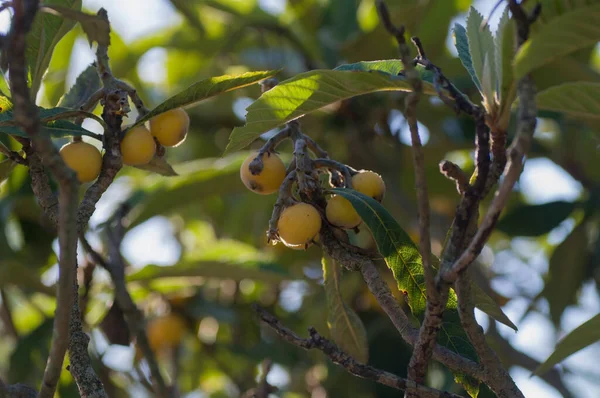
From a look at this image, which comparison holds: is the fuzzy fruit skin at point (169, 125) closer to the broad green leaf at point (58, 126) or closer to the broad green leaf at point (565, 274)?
the broad green leaf at point (58, 126)

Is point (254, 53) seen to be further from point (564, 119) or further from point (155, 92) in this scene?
point (564, 119)

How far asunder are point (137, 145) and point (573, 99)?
2.33 ft

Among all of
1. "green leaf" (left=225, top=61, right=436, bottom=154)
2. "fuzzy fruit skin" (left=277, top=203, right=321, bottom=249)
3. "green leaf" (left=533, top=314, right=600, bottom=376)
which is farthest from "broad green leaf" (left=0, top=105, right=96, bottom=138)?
"green leaf" (left=533, top=314, right=600, bottom=376)

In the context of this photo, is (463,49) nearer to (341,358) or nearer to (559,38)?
(559,38)

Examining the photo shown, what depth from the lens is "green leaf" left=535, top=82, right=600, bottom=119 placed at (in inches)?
44.6

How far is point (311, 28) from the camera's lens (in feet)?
11.9

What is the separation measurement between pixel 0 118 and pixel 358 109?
1.94 meters

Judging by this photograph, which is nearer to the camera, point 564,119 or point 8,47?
point 8,47

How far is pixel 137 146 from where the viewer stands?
1338 millimetres

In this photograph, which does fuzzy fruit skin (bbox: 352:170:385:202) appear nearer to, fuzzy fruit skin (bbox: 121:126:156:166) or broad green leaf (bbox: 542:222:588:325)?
fuzzy fruit skin (bbox: 121:126:156:166)

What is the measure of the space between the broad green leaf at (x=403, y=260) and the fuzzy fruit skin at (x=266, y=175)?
16 cm

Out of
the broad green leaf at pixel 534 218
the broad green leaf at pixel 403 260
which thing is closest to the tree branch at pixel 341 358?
the broad green leaf at pixel 403 260

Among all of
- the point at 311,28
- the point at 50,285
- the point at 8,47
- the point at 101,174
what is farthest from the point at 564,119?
the point at 8,47

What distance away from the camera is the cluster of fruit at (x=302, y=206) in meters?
1.28
